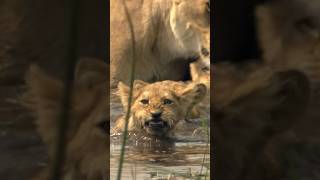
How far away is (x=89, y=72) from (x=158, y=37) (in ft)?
1.74

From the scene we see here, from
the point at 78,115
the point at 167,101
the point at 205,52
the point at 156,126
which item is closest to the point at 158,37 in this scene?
the point at 205,52

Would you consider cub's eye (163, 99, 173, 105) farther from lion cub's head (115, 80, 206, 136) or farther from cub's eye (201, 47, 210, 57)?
cub's eye (201, 47, 210, 57)

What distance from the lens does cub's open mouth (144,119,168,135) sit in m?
3.69

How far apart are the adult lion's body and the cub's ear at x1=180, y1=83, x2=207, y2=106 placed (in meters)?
0.10

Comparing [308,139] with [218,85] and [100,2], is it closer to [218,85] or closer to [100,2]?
[218,85]

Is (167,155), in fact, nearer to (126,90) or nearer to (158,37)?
(126,90)

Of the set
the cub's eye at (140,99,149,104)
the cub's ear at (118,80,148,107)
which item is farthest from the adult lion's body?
the cub's eye at (140,99,149,104)

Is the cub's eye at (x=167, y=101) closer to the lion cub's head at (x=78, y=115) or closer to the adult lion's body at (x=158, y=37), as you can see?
the adult lion's body at (x=158, y=37)

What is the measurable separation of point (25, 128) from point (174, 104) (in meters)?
0.97

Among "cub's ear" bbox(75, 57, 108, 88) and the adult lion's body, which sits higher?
the adult lion's body

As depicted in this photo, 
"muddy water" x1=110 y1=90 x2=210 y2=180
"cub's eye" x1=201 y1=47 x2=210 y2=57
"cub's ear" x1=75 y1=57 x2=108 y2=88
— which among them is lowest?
"muddy water" x1=110 y1=90 x2=210 y2=180

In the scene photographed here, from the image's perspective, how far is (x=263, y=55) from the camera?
144 inches

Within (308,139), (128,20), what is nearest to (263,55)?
(308,139)

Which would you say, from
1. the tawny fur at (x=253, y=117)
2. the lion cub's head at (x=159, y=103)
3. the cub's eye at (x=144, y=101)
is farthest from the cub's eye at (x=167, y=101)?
the tawny fur at (x=253, y=117)
